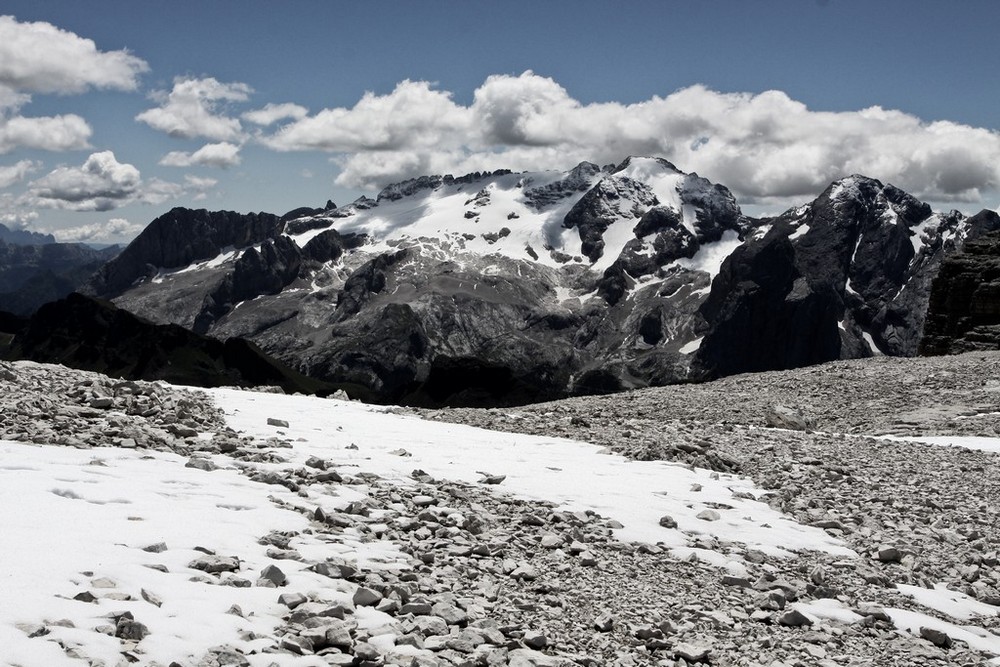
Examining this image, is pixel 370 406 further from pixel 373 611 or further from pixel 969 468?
pixel 373 611

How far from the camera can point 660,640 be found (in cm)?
1130

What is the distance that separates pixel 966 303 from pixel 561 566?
316ft

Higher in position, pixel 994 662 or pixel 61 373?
pixel 61 373

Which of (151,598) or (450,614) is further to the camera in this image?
(450,614)

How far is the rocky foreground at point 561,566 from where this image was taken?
1078 centimetres

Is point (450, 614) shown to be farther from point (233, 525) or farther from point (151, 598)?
point (233, 525)

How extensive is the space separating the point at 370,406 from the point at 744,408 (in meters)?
17.0

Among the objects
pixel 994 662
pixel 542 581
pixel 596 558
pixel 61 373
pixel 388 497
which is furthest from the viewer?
pixel 61 373

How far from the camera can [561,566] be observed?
45.4 feet

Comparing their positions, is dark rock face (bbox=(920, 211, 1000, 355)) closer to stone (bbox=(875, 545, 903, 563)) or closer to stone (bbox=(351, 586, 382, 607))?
stone (bbox=(875, 545, 903, 563))

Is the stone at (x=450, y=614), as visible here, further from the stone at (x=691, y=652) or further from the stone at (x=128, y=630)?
the stone at (x=128, y=630)

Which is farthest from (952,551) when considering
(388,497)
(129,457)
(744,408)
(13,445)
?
(744,408)

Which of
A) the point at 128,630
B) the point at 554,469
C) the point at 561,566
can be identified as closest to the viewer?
the point at 128,630

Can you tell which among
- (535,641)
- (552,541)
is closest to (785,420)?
(552,541)
